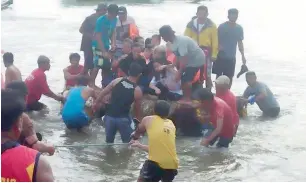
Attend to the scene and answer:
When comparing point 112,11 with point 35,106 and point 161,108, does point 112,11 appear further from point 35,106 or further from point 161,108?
point 161,108

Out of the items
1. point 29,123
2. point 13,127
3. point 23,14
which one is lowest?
point 23,14

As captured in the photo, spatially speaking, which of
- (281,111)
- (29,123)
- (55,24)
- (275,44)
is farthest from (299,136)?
(55,24)

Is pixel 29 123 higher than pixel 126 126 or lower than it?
higher

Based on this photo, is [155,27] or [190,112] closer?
[190,112]

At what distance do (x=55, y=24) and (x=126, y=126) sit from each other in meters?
17.5

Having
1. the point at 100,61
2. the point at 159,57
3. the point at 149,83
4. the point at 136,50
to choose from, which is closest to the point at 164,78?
the point at 149,83

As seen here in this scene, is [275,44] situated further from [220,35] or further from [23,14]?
[23,14]

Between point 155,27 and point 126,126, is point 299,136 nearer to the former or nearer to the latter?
point 126,126

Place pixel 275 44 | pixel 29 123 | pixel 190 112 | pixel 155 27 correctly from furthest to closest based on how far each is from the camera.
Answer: pixel 155 27 → pixel 275 44 → pixel 190 112 → pixel 29 123

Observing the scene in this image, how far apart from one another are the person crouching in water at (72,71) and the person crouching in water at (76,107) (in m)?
1.36

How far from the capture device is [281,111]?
41.5 feet

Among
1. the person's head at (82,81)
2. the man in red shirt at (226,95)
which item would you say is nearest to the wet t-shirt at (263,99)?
the man in red shirt at (226,95)

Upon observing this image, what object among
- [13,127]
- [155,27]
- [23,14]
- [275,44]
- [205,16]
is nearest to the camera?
[13,127]

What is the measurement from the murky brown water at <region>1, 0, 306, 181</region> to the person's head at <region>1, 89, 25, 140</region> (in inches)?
181
